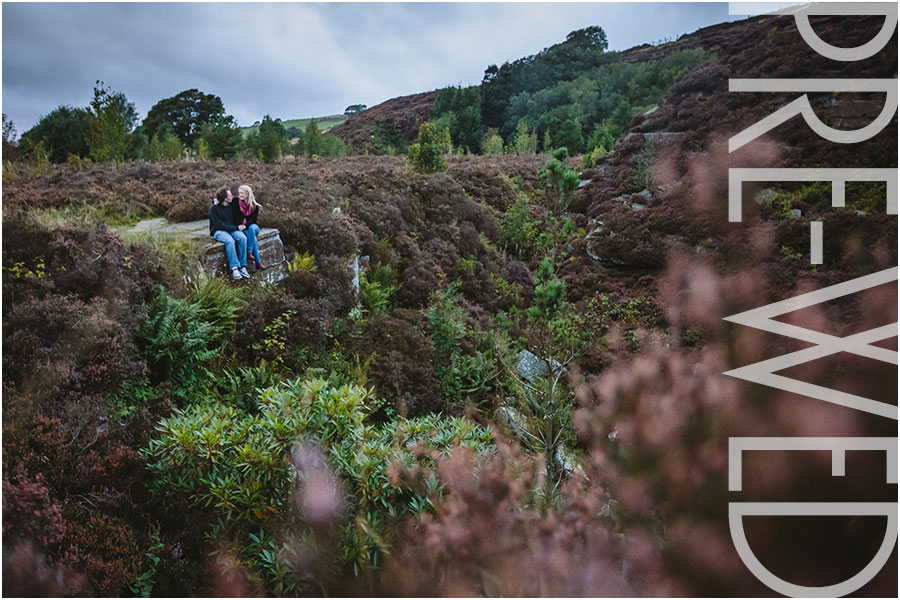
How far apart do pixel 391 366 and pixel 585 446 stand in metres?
2.48

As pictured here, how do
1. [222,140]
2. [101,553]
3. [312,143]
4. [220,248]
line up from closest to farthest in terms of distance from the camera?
1. [101,553]
2. [220,248]
3. [222,140]
4. [312,143]

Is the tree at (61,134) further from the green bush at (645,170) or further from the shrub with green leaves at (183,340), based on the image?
the green bush at (645,170)

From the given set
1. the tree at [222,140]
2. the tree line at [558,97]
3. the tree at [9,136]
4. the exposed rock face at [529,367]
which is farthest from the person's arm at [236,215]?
the tree line at [558,97]

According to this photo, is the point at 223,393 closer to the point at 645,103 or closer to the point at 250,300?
the point at 250,300

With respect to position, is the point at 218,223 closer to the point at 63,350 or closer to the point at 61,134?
the point at 63,350

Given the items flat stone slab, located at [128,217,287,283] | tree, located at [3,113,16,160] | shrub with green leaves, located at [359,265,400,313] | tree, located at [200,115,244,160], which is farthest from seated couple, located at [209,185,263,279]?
tree, located at [200,115,244,160]

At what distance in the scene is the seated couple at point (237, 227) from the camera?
5367 mm

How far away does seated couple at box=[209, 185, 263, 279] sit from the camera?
537cm

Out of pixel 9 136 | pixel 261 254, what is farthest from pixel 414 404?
pixel 9 136

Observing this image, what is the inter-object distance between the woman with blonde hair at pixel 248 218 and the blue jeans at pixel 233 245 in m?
0.12

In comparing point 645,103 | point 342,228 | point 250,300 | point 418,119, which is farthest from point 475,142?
point 250,300

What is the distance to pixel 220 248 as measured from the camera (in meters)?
5.43

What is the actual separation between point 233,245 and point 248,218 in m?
0.54

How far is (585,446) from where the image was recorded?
4285 mm
